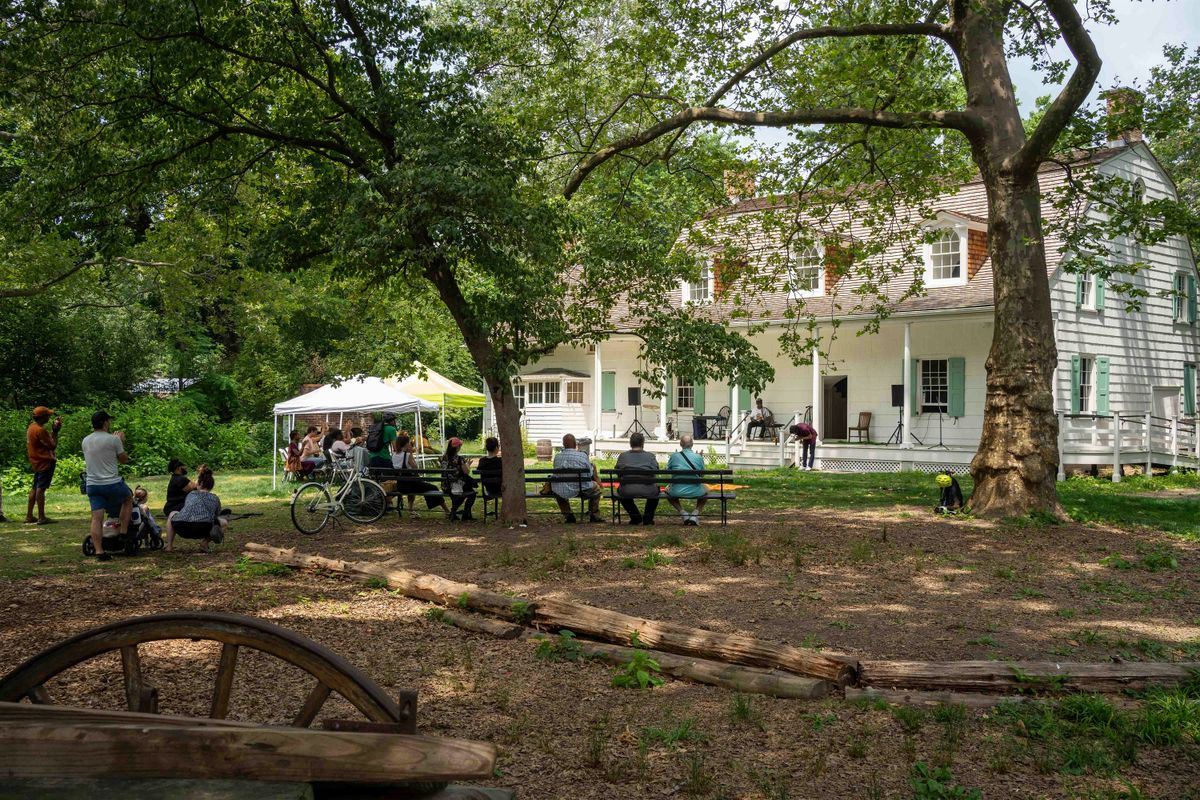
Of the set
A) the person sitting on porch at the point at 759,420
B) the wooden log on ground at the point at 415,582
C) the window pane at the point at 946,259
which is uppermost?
the window pane at the point at 946,259

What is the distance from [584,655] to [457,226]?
618cm

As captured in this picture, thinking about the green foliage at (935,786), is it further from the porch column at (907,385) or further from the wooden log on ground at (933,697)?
the porch column at (907,385)

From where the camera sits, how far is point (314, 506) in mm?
13977

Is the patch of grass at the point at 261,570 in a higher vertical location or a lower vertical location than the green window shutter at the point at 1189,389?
lower

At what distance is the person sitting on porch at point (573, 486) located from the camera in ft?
48.2

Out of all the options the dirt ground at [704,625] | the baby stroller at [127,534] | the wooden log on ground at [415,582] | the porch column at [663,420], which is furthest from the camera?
the porch column at [663,420]

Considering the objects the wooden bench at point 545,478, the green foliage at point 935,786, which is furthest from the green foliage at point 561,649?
the wooden bench at point 545,478

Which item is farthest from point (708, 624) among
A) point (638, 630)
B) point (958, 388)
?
point (958, 388)

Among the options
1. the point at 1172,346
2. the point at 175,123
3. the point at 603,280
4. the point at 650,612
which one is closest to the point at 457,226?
the point at 603,280

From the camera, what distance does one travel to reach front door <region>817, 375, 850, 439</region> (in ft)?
95.3

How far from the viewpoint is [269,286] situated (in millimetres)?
21922

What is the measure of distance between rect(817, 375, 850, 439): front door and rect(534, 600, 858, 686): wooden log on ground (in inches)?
888

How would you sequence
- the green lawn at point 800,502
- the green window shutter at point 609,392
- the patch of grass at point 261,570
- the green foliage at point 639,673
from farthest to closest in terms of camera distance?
the green window shutter at point 609,392 < the green lawn at point 800,502 < the patch of grass at point 261,570 < the green foliage at point 639,673

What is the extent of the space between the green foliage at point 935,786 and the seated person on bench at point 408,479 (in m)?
11.4
